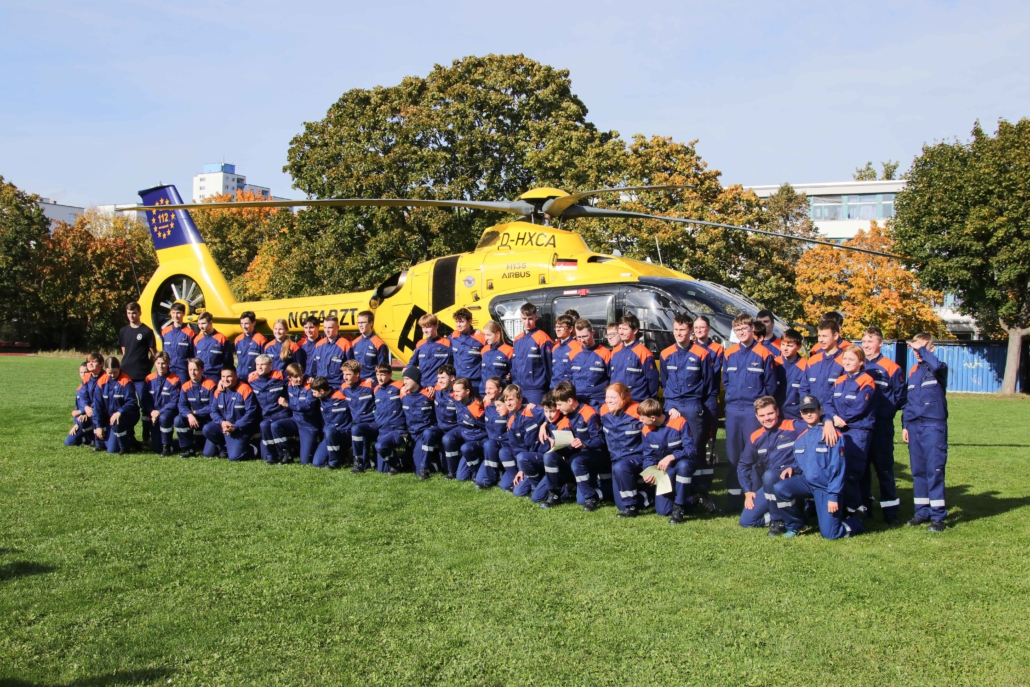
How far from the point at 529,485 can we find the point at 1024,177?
21.7 m

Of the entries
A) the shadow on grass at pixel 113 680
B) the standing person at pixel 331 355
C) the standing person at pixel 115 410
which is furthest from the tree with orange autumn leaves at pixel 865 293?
the shadow on grass at pixel 113 680

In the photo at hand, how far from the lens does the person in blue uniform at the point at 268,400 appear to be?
9805mm

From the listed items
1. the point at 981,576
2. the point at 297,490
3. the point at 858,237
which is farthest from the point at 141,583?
the point at 858,237

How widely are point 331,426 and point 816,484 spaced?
18.2 ft

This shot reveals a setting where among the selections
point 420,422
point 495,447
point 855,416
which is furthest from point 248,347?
point 855,416

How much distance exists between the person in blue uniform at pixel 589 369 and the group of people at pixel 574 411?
0.02 metres

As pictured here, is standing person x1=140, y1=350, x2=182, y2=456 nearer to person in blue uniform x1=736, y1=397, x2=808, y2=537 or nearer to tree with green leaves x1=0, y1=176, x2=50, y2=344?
person in blue uniform x1=736, y1=397, x2=808, y2=537

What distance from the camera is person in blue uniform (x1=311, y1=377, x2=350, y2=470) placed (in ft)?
30.8

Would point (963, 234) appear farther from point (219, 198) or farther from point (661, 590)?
point (219, 198)

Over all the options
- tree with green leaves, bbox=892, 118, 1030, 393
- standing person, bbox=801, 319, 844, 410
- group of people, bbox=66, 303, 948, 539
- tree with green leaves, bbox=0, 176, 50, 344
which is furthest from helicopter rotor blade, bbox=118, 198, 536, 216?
tree with green leaves, bbox=0, 176, 50, 344

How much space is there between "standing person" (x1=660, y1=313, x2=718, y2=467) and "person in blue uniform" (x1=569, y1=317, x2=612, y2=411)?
28.5 inches

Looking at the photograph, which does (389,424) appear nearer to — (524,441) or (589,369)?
(524,441)

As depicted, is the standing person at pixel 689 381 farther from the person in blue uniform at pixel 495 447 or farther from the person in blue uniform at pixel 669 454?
the person in blue uniform at pixel 495 447

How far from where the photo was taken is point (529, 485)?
7.89 m
